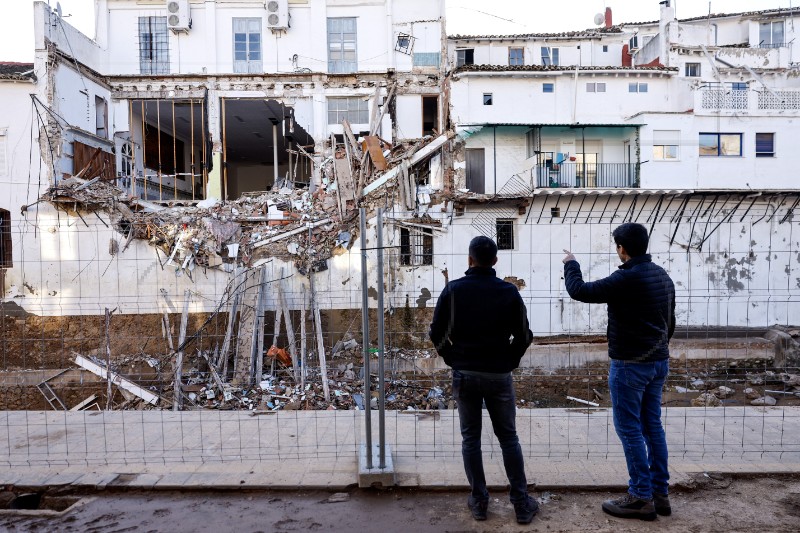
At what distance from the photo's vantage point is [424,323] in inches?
647

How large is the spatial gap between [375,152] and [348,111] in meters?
3.79

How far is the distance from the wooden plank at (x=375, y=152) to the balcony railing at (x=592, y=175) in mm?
6017

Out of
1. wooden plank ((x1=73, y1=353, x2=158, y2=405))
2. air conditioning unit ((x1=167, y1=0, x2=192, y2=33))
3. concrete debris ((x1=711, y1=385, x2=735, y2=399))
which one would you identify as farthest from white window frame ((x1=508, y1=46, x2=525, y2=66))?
wooden plank ((x1=73, y1=353, x2=158, y2=405))

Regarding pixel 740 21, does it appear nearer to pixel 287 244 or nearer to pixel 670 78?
pixel 670 78

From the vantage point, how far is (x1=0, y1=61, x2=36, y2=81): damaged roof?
19547mm

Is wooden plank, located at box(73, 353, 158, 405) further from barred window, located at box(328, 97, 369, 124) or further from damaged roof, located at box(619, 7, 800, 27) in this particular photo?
damaged roof, located at box(619, 7, 800, 27)

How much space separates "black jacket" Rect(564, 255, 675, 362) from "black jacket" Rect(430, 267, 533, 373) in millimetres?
451

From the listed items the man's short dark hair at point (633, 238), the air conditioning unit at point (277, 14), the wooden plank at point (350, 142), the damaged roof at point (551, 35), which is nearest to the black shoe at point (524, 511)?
the man's short dark hair at point (633, 238)

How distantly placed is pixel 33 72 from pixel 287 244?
34.6ft

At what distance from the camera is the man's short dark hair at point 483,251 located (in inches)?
147

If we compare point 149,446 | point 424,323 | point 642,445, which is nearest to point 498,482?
point 642,445

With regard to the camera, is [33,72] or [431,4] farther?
[431,4]

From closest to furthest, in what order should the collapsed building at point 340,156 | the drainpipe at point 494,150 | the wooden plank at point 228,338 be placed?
the wooden plank at point 228,338 < the collapsed building at point 340,156 < the drainpipe at point 494,150

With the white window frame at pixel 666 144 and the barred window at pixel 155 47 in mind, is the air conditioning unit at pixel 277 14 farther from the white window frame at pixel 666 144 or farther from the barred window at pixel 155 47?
the white window frame at pixel 666 144
